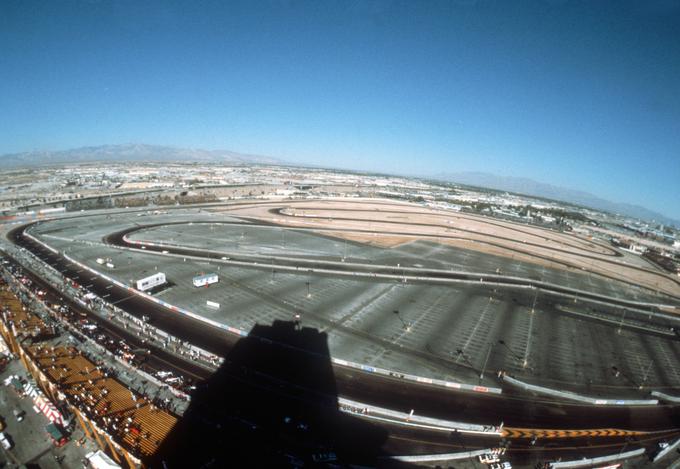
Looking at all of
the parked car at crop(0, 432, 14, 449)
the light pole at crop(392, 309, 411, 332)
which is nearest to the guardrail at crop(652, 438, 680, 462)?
the light pole at crop(392, 309, 411, 332)

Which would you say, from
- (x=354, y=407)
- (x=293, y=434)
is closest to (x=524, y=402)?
(x=354, y=407)

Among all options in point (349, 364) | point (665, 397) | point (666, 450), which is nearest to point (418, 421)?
point (349, 364)

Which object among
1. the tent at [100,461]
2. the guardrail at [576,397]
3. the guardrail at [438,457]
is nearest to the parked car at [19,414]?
the tent at [100,461]

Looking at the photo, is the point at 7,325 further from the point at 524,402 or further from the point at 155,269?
the point at 524,402

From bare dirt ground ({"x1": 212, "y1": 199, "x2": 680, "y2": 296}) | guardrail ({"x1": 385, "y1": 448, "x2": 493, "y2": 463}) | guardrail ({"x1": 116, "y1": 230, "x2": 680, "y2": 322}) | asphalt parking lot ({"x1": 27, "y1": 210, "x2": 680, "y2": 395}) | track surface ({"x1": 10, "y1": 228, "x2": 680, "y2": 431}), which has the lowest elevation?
track surface ({"x1": 10, "y1": 228, "x2": 680, "y2": 431})

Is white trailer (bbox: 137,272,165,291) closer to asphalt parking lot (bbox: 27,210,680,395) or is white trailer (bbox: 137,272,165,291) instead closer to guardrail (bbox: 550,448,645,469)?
asphalt parking lot (bbox: 27,210,680,395)

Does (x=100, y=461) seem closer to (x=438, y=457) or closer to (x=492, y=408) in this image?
(x=438, y=457)
